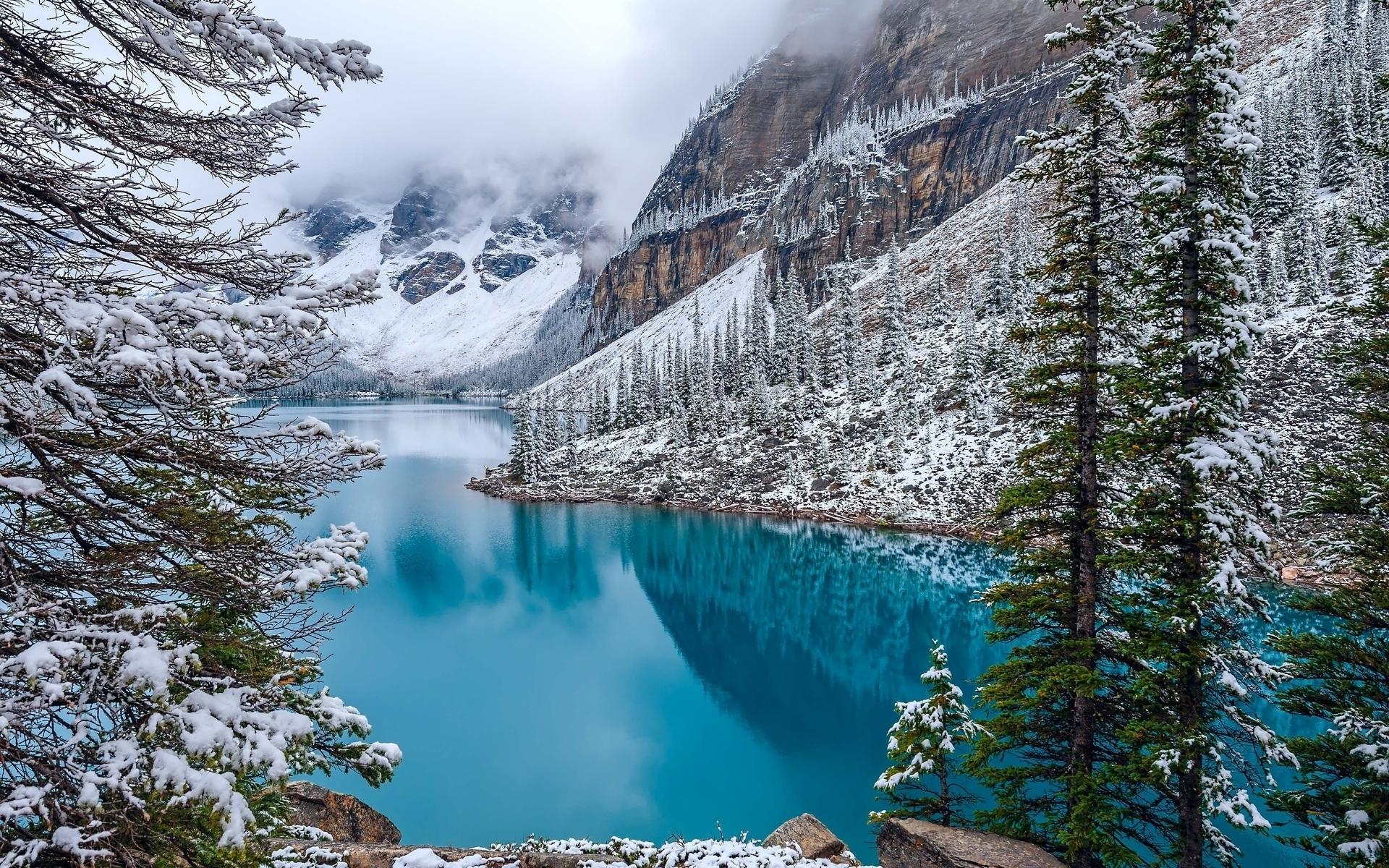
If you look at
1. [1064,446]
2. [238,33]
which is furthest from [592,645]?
[238,33]

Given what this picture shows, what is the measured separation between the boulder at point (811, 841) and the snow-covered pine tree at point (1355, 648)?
20.5 ft

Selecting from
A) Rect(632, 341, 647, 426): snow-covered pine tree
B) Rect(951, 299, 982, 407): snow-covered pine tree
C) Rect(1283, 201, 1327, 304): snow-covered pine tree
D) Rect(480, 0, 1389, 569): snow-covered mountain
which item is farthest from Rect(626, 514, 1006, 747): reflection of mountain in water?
Rect(632, 341, 647, 426): snow-covered pine tree

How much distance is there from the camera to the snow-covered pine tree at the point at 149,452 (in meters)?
3.29

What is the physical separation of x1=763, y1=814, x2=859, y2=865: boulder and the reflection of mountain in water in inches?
403

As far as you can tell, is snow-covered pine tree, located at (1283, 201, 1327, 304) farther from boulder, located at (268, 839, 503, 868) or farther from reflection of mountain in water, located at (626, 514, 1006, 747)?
boulder, located at (268, 839, 503, 868)

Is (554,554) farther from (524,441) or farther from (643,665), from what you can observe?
(524,441)

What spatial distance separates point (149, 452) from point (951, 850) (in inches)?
428

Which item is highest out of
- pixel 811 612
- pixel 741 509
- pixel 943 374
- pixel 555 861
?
pixel 943 374

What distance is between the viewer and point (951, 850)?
29.1ft

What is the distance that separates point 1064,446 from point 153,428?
36.9 feet

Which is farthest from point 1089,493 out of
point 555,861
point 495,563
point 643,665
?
point 495,563

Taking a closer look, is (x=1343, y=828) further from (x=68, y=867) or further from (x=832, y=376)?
(x=832, y=376)

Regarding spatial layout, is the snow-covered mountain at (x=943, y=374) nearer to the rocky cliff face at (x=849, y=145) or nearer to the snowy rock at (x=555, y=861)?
the rocky cliff face at (x=849, y=145)

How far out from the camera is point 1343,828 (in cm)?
729
